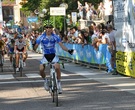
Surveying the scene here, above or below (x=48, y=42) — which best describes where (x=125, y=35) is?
below

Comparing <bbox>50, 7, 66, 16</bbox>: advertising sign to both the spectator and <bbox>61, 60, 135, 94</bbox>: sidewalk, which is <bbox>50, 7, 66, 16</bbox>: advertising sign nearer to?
<bbox>61, 60, 135, 94</bbox>: sidewalk

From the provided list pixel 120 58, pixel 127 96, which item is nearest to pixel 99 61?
pixel 120 58

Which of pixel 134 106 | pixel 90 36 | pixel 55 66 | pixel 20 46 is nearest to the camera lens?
pixel 134 106

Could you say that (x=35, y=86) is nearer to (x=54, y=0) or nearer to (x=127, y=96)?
(x=127, y=96)

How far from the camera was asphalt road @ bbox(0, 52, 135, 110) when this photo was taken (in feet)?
33.3

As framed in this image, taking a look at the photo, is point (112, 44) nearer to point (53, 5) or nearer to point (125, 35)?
point (125, 35)

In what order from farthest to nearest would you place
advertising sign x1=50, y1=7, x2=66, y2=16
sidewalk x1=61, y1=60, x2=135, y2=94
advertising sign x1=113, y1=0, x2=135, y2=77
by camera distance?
advertising sign x1=50, y1=7, x2=66, y2=16 < advertising sign x1=113, y1=0, x2=135, y2=77 < sidewalk x1=61, y1=60, x2=135, y2=94

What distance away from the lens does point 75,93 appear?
1220 cm

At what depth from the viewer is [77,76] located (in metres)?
16.8

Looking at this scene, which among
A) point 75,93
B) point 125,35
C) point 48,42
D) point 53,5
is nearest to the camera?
point 48,42

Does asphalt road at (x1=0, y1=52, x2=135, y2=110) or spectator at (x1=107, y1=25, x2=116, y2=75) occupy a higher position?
spectator at (x1=107, y1=25, x2=116, y2=75)

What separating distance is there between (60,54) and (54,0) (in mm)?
21986

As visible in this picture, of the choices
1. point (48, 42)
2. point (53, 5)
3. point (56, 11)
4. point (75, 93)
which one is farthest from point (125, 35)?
point (53, 5)

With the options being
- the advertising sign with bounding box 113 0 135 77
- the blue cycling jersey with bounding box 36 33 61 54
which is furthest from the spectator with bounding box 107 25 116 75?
the blue cycling jersey with bounding box 36 33 61 54
